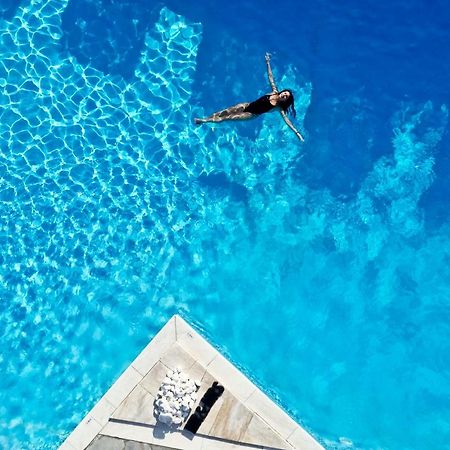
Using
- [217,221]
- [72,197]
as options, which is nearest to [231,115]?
[217,221]

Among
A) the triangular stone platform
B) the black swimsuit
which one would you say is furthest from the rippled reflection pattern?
the black swimsuit

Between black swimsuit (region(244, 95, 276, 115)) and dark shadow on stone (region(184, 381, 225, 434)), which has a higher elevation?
black swimsuit (region(244, 95, 276, 115))

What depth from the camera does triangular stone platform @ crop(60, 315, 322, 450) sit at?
11.4 metres

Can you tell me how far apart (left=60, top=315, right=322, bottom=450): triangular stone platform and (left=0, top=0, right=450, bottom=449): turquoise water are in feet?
1.20

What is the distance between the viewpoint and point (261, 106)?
36.9 feet

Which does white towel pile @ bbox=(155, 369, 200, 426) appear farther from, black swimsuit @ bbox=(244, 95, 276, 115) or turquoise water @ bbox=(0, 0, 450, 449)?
black swimsuit @ bbox=(244, 95, 276, 115)

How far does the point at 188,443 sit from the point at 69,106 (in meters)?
7.55

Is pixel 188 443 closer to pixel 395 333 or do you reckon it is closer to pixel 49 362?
pixel 49 362

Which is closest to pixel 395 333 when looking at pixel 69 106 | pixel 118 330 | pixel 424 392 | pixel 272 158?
pixel 424 392

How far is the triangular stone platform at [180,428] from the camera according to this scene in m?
11.4

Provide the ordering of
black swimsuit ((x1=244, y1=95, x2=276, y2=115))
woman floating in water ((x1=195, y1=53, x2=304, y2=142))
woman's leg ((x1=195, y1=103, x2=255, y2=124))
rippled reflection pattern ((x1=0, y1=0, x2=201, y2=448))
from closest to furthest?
woman floating in water ((x1=195, y1=53, x2=304, y2=142)), black swimsuit ((x1=244, y1=95, x2=276, y2=115)), woman's leg ((x1=195, y1=103, x2=255, y2=124)), rippled reflection pattern ((x1=0, y1=0, x2=201, y2=448))

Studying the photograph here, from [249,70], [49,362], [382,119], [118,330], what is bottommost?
[49,362]

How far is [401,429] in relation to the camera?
1208cm

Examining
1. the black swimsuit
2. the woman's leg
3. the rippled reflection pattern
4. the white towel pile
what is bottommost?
the white towel pile
